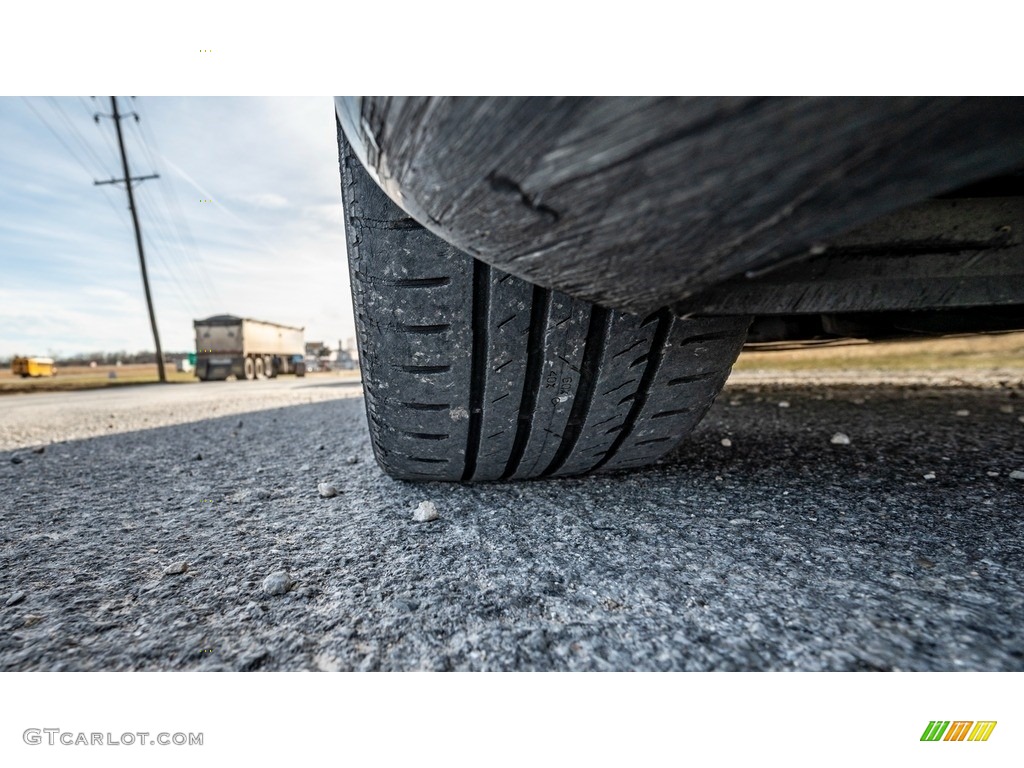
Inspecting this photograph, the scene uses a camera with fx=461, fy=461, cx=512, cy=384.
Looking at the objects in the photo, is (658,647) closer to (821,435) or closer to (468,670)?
(468,670)

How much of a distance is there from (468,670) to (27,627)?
0.49m

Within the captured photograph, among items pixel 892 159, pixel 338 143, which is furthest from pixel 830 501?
pixel 338 143

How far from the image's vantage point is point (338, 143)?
0.63 metres

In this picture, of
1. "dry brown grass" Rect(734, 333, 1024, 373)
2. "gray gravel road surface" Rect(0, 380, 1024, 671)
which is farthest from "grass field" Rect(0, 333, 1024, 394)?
"gray gravel road surface" Rect(0, 380, 1024, 671)

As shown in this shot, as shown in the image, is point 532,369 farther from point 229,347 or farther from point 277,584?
point 229,347

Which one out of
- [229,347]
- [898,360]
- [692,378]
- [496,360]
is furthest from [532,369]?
[229,347]

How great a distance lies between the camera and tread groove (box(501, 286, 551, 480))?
657mm
